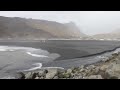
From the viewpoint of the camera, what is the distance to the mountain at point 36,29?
836 cm

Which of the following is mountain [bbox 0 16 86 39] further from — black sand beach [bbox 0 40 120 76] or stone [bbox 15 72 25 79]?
stone [bbox 15 72 25 79]

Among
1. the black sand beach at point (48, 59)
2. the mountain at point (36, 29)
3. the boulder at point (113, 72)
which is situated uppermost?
the mountain at point (36, 29)

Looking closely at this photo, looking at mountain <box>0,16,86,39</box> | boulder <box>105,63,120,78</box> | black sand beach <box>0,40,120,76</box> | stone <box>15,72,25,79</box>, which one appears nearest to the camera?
boulder <box>105,63,120,78</box>

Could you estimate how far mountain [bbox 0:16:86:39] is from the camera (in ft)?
27.4

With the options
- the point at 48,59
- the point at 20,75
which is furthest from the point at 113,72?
the point at 48,59

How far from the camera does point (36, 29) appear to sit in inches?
403

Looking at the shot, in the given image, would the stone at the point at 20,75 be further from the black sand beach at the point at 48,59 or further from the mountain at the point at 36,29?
the mountain at the point at 36,29

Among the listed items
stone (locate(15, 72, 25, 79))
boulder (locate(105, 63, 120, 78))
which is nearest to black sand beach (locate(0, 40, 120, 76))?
stone (locate(15, 72, 25, 79))

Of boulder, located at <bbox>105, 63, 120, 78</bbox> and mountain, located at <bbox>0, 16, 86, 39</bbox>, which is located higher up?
mountain, located at <bbox>0, 16, 86, 39</bbox>

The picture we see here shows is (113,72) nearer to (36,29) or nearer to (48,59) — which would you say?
(48,59)

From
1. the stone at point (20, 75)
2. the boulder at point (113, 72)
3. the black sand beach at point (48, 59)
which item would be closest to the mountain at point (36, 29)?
the black sand beach at point (48, 59)

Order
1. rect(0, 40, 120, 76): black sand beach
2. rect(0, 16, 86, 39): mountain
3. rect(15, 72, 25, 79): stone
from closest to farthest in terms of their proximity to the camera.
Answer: rect(15, 72, 25, 79): stone → rect(0, 16, 86, 39): mountain → rect(0, 40, 120, 76): black sand beach
